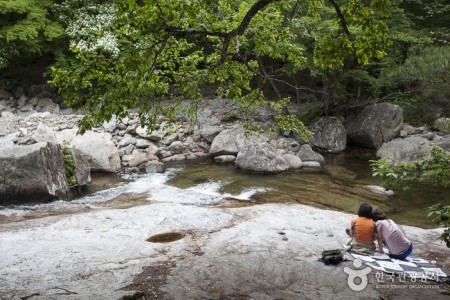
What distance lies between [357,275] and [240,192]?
701cm

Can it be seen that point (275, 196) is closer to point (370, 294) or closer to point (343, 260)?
point (343, 260)

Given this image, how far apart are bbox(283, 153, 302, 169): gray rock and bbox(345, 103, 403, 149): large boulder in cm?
471

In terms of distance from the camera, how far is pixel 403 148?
17.1 metres

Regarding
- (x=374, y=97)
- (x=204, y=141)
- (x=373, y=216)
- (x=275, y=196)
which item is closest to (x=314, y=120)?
(x=374, y=97)

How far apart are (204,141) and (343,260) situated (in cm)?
1217

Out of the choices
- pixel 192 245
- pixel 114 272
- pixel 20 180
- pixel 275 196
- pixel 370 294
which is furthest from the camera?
pixel 275 196

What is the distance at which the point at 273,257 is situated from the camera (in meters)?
7.25

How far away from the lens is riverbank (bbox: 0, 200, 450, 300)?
235 inches

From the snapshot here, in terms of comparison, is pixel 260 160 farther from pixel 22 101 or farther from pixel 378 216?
pixel 22 101

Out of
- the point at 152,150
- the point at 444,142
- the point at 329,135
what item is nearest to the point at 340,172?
the point at 329,135

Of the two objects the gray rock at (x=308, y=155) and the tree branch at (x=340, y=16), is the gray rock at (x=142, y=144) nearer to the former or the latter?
the gray rock at (x=308, y=155)

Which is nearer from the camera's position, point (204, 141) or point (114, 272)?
point (114, 272)

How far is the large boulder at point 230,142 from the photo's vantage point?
55.5ft

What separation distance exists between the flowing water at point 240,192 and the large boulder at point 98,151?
1.89ft
